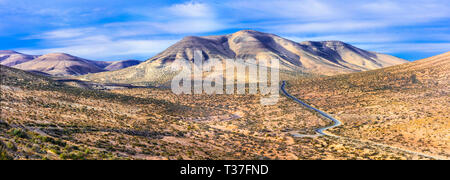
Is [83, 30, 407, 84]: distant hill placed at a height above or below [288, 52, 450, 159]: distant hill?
above

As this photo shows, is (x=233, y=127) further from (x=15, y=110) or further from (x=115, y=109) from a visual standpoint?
(x=15, y=110)

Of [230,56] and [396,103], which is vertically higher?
[230,56]

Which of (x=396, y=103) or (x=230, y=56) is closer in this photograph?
(x=396, y=103)

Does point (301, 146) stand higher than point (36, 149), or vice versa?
point (36, 149)

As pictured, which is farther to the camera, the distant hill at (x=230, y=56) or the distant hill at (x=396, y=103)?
the distant hill at (x=230, y=56)

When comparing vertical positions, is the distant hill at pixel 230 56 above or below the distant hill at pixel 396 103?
above

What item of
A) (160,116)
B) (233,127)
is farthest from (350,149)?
(160,116)

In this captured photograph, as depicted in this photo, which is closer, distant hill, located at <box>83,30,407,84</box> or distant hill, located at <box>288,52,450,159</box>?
distant hill, located at <box>288,52,450,159</box>
